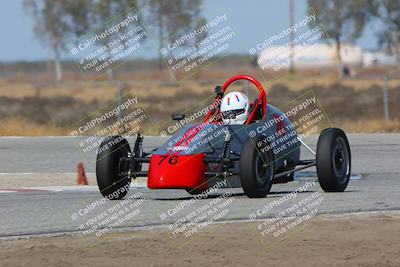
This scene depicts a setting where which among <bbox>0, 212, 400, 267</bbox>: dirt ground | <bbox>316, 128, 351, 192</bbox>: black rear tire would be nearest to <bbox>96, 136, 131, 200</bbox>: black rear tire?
<bbox>316, 128, 351, 192</bbox>: black rear tire

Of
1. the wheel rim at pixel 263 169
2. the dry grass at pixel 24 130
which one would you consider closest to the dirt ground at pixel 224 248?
the wheel rim at pixel 263 169

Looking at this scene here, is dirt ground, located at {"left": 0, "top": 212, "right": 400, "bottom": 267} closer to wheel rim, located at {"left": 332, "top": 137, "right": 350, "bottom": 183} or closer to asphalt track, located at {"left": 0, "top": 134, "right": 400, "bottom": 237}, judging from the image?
asphalt track, located at {"left": 0, "top": 134, "right": 400, "bottom": 237}

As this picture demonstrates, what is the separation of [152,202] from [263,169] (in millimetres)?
1516

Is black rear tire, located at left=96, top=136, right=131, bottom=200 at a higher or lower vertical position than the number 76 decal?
→ lower

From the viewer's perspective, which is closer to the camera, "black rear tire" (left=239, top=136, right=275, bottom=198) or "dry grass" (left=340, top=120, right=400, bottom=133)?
"black rear tire" (left=239, top=136, right=275, bottom=198)

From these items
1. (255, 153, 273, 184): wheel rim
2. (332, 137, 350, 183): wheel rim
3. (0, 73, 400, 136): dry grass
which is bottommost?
(0, 73, 400, 136): dry grass

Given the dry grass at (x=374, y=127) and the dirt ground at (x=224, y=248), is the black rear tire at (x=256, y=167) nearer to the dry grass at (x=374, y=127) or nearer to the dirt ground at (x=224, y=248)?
the dirt ground at (x=224, y=248)

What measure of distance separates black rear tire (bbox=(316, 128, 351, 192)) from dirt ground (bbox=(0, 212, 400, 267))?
3.14 metres

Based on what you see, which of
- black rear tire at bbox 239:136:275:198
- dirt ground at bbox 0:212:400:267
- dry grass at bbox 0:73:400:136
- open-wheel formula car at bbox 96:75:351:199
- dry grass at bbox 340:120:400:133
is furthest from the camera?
dry grass at bbox 0:73:400:136

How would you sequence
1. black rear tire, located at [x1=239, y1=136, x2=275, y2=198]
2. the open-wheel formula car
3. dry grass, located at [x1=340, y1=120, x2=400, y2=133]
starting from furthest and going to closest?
dry grass, located at [x1=340, y1=120, x2=400, y2=133] < the open-wheel formula car < black rear tire, located at [x1=239, y1=136, x2=275, y2=198]

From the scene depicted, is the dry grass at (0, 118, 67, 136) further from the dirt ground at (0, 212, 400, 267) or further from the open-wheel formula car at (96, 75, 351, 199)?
the dirt ground at (0, 212, 400, 267)

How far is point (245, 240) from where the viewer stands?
11672mm

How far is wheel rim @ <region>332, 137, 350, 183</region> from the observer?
16406 mm

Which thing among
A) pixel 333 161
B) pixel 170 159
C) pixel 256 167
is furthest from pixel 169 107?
pixel 256 167
